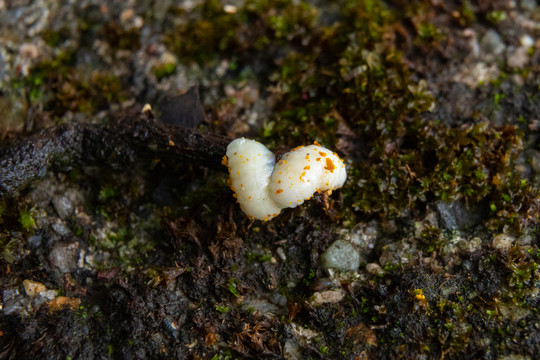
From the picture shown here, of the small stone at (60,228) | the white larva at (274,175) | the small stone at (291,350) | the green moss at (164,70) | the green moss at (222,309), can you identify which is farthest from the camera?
the green moss at (164,70)

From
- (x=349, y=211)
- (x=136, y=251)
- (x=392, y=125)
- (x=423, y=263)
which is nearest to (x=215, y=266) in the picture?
(x=136, y=251)

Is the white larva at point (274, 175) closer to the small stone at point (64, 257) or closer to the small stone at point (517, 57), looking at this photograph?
the small stone at point (64, 257)

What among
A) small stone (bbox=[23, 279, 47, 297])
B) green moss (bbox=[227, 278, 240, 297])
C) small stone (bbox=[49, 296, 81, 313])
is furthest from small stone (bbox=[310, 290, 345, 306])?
small stone (bbox=[23, 279, 47, 297])

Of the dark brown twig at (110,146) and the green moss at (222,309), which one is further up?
the dark brown twig at (110,146)

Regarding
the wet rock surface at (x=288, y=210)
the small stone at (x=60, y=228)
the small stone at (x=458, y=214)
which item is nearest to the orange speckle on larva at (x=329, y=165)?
the wet rock surface at (x=288, y=210)

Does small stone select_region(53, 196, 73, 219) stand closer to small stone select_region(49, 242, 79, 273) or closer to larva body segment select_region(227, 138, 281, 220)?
small stone select_region(49, 242, 79, 273)

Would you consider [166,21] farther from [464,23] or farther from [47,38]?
[464,23]
